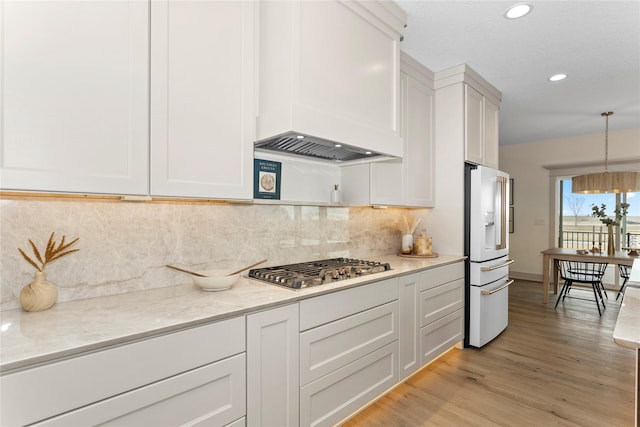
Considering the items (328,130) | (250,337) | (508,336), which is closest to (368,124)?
(328,130)

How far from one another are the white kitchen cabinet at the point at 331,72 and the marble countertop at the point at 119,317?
2.68ft

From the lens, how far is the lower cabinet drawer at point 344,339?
1.68 metres

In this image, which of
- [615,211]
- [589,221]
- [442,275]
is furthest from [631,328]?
[589,221]

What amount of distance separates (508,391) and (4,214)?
3.12 metres

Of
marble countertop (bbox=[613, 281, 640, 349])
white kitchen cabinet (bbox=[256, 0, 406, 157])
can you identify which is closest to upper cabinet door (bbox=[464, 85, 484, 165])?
white kitchen cabinet (bbox=[256, 0, 406, 157])

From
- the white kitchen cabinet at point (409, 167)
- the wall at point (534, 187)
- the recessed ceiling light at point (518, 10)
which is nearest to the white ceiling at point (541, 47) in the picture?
the recessed ceiling light at point (518, 10)

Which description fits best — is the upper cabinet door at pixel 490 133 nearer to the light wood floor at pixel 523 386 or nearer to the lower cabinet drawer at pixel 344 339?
the light wood floor at pixel 523 386

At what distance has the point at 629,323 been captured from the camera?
126 centimetres

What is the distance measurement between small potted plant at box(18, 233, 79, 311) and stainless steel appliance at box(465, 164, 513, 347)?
2.99m

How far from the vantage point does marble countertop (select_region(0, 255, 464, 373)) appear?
0.99 meters

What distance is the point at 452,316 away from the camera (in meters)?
2.87

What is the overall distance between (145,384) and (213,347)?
253 millimetres

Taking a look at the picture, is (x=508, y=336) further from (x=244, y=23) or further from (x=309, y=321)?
(x=244, y=23)

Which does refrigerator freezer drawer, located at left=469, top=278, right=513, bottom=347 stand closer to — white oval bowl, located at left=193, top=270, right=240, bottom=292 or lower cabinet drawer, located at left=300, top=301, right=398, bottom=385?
lower cabinet drawer, located at left=300, top=301, right=398, bottom=385
